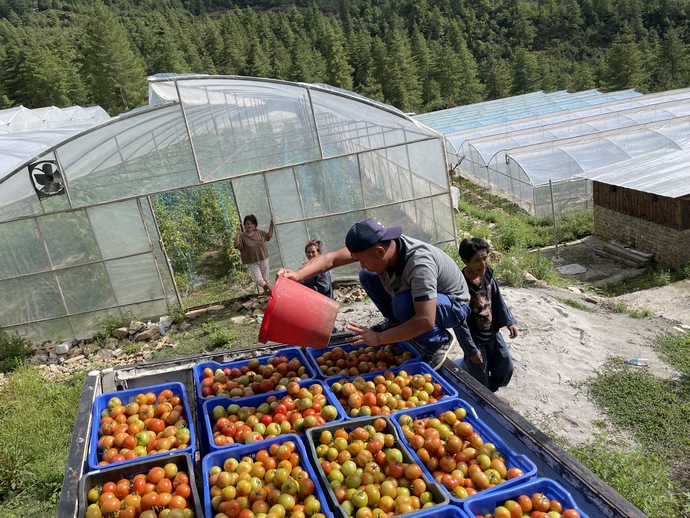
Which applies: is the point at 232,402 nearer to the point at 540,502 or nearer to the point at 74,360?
the point at 540,502

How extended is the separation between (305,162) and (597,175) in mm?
7410

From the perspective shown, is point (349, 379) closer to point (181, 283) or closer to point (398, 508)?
point (398, 508)

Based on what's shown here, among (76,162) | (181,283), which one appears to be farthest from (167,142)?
(181,283)

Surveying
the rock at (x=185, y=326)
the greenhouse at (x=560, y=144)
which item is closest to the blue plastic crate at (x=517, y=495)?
the rock at (x=185, y=326)

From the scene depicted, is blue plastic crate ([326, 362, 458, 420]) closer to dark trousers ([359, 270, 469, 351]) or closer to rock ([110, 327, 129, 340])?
dark trousers ([359, 270, 469, 351])

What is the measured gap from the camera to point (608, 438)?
4723 millimetres

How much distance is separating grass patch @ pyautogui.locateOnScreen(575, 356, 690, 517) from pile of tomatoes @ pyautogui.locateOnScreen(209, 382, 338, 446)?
249cm

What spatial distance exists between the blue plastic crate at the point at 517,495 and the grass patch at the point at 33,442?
4.16 m

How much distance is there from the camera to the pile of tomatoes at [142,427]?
282 cm

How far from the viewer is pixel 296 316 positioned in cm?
342

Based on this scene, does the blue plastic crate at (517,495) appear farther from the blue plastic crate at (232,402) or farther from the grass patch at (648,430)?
the grass patch at (648,430)

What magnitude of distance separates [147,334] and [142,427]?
5.95 m

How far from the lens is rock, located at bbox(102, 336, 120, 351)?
8422 millimetres

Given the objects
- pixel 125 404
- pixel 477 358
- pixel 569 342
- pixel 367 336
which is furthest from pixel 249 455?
pixel 569 342
